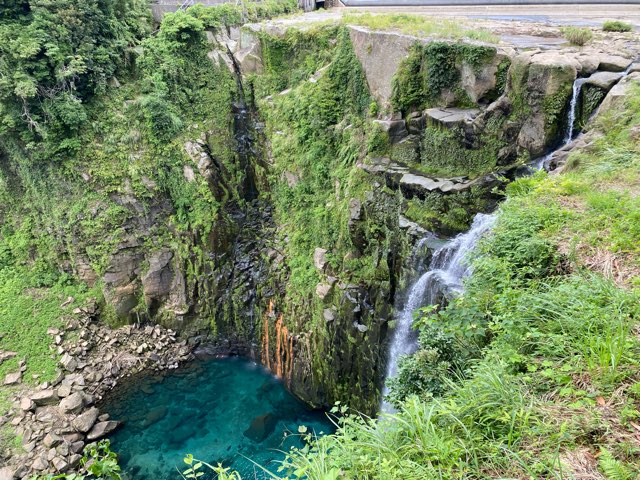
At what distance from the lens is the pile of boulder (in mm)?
12555

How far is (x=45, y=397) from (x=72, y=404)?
38.8 inches

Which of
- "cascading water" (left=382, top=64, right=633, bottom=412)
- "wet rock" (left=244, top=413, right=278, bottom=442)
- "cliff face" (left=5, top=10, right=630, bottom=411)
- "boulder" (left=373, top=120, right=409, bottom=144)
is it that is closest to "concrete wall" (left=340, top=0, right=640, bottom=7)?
"cliff face" (left=5, top=10, right=630, bottom=411)

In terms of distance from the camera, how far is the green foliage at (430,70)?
10.5m

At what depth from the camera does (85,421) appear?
1362 cm

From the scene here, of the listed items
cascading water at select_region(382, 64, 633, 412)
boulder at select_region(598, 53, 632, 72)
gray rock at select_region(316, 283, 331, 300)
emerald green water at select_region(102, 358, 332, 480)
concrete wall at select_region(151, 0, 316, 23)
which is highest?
concrete wall at select_region(151, 0, 316, 23)

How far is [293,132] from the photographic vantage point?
15.5 m

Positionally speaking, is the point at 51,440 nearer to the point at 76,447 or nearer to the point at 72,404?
the point at 76,447

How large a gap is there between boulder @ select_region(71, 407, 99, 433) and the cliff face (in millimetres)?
4169

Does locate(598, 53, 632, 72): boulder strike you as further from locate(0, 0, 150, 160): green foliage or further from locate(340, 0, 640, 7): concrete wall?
locate(0, 0, 150, 160): green foliage

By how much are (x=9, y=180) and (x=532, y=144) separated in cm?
1989

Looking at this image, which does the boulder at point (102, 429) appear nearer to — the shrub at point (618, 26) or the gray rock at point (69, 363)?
the gray rock at point (69, 363)

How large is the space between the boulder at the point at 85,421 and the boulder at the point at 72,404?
0.36 meters

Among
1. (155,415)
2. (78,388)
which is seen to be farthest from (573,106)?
(78,388)

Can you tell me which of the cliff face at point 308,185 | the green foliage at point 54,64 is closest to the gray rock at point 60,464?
the cliff face at point 308,185
